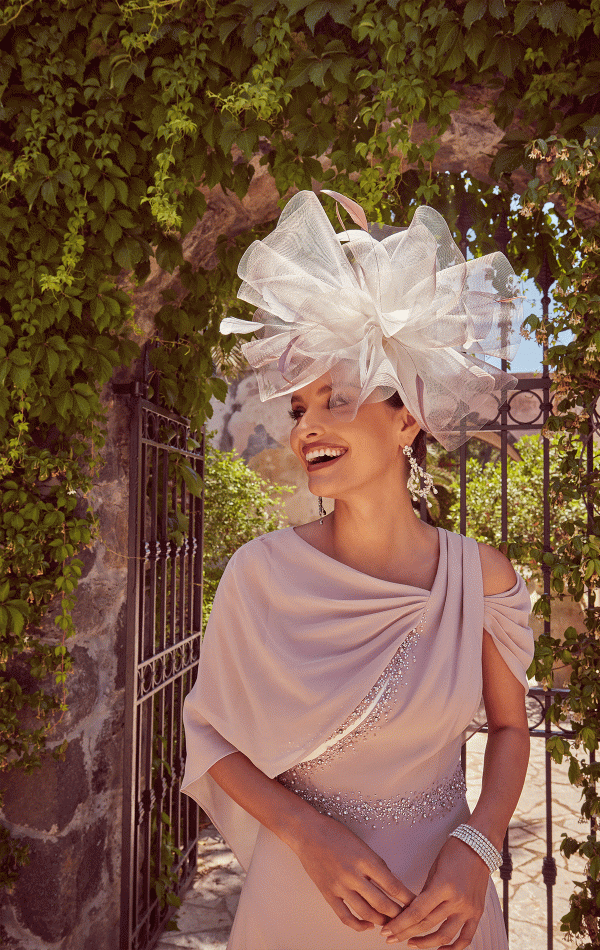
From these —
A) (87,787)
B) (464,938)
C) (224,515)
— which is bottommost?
(87,787)

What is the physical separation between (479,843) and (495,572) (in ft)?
1.65

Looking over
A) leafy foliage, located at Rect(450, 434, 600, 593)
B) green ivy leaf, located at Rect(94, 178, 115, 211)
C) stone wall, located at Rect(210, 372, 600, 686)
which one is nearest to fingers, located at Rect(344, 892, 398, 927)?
green ivy leaf, located at Rect(94, 178, 115, 211)

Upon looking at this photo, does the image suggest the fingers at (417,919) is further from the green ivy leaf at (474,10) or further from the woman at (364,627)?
the green ivy leaf at (474,10)

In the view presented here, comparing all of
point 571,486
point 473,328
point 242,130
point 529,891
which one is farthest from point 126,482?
point 529,891

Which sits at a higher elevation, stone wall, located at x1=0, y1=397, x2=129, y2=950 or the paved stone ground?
stone wall, located at x1=0, y1=397, x2=129, y2=950

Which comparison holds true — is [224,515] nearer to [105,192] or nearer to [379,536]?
[105,192]

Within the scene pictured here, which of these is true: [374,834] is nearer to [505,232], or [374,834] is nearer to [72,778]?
[72,778]

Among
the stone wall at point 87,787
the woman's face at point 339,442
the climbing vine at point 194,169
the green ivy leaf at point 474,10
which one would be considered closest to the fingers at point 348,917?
the woman's face at point 339,442

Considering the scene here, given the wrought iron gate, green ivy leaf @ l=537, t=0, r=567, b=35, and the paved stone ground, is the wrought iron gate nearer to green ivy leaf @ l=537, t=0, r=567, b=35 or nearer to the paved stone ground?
the paved stone ground

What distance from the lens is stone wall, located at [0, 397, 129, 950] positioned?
251 centimetres

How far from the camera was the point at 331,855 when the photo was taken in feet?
3.70

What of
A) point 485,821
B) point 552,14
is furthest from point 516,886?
point 552,14

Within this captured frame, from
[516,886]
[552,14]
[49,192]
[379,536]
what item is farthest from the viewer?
[516,886]

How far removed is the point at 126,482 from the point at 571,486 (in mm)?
1803
